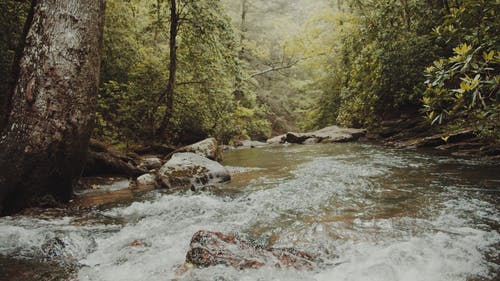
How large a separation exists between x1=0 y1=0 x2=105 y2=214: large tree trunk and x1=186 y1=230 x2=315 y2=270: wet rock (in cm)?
264

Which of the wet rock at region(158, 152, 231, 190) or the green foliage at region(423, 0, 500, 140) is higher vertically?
the green foliage at region(423, 0, 500, 140)

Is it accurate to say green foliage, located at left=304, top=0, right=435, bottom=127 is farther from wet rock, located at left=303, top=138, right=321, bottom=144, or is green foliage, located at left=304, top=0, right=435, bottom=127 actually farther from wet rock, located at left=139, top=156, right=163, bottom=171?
wet rock, located at left=139, top=156, right=163, bottom=171

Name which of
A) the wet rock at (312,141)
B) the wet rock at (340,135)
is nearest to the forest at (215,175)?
the wet rock at (340,135)

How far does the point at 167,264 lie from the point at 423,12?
10.1 m

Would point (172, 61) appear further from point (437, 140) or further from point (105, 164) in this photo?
point (437, 140)

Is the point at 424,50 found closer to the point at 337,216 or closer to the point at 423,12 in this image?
the point at 423,12

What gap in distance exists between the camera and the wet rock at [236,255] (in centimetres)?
230

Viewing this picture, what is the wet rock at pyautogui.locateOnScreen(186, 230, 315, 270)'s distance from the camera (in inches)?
90.7

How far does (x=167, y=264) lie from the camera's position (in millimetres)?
2432

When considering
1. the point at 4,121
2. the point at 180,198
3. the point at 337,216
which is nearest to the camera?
the point at 337,216

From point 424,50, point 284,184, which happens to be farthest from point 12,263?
point 424,50

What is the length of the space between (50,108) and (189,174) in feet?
8.87

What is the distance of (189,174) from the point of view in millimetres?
6039

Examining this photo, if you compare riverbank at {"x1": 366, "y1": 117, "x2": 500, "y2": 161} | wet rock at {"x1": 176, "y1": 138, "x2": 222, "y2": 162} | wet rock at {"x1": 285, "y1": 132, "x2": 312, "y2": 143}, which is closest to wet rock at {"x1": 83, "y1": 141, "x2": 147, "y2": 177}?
wet rock at {"x1": 176, "y1": 138, "x2": 222, "y2": 162}
